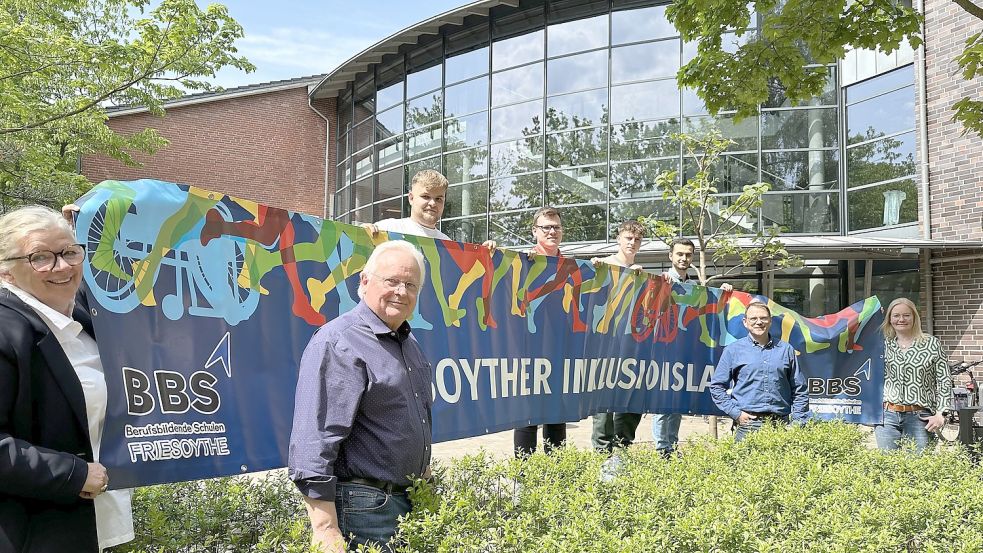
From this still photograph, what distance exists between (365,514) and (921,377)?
5.17 meters

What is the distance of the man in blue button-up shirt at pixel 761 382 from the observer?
18.6ft

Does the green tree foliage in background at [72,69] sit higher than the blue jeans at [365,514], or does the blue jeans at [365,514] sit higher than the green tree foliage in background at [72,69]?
the green tree foliage in background at [72,69]

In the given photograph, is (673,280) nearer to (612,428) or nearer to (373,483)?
(612,428)

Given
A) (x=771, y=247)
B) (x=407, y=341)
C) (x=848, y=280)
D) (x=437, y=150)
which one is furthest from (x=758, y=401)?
(x=437, y=150)

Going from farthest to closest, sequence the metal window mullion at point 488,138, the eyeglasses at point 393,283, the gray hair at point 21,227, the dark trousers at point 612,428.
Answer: the metal window mullion at point 488,138 → the dark trousers at point 612,428 → the eyeglasses at point 393,283 → the gray hair at point 21,227

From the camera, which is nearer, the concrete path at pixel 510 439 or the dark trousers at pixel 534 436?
the dark trousers at pixel 534 436

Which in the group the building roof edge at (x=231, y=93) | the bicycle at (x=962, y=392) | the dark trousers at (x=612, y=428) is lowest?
the bicycle at (x=962, y=392)

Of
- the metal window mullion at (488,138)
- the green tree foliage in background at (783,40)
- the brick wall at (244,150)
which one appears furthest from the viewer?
the brick wall at (244,150)

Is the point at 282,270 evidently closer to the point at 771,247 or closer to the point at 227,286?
the point at 227,286

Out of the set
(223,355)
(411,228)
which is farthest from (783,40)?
(223,355)

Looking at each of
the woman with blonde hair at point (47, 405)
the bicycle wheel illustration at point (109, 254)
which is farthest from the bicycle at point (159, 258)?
the woman with blonde hair at point (47, 405)

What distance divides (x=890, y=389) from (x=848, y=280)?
36.4ft

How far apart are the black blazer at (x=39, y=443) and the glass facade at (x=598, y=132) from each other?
1348 cm

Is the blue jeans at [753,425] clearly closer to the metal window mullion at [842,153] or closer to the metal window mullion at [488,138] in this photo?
the metal window mullion at [842,153]
